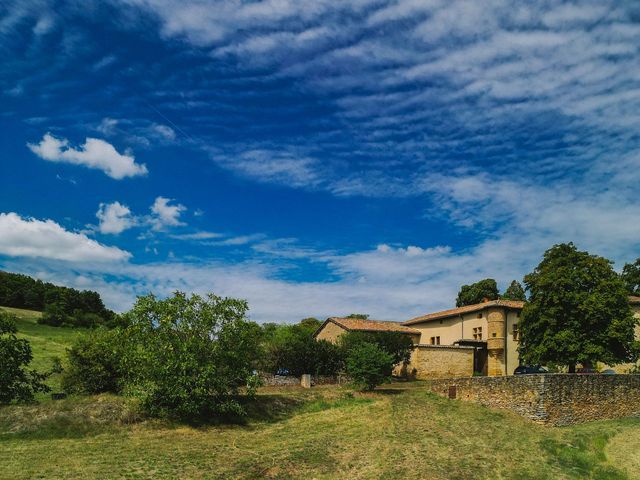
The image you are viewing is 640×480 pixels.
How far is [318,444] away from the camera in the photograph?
2616cm

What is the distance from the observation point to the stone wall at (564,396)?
29.4 metres

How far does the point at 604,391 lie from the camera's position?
31.2 metres

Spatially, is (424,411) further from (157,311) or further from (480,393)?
(157,311)

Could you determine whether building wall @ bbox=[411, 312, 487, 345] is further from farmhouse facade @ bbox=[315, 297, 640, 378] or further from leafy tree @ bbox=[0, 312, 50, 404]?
leafy tree @ bbox=[0, 312, 50, 404]

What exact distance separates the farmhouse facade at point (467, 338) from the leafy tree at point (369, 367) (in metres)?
13.1

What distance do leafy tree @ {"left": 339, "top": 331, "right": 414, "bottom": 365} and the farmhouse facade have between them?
4.11 feet

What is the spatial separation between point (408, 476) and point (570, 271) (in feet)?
85.0

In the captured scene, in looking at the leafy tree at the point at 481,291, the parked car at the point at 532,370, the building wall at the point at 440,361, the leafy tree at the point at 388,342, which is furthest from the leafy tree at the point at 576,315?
the leafy tree at the point at 481,291

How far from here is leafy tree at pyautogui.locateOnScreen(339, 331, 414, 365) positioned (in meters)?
49.8

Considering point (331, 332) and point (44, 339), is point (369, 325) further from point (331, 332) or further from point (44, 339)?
point (44, 339)

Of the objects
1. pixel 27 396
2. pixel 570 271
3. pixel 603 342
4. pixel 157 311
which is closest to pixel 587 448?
pixel 603 342

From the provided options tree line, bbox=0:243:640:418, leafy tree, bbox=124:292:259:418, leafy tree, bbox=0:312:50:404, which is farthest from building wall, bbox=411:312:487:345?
leafy tree, bbox=0:312:50:404

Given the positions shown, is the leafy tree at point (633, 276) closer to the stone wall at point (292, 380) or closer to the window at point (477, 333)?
the window at point (477, 333)

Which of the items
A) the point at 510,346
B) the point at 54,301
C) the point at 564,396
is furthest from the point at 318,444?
the point at 54,301
